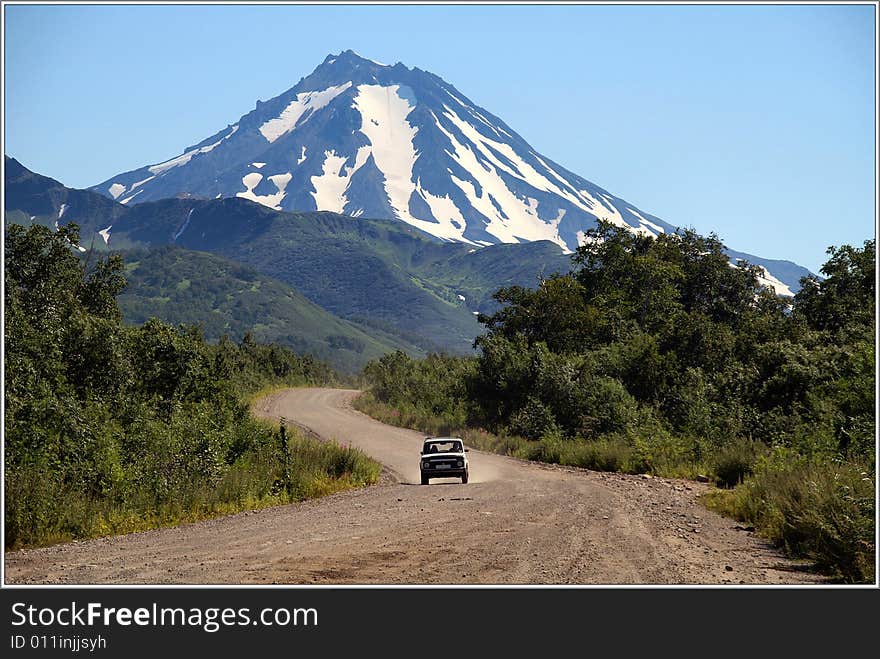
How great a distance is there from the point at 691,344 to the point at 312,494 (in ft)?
69.6

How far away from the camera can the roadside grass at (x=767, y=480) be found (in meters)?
11.9

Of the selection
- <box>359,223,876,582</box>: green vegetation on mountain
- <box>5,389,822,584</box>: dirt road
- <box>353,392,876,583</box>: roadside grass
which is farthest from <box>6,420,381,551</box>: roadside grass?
<box>359,223,876,582</box>: green vegetation on mountain

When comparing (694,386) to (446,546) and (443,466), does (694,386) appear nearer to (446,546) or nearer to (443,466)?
(443,466)

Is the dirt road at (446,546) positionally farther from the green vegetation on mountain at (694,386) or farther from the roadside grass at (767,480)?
the green vegetation on mountain at (694,386)

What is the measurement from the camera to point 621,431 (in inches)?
1341

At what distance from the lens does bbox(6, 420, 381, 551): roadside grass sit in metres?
14.2

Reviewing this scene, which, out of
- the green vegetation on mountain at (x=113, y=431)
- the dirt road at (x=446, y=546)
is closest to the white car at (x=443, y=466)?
the green vegetation on mountain at (x=113, y=431)

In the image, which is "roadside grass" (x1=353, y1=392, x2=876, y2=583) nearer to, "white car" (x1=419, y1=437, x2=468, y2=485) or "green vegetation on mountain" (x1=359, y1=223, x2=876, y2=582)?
"green vegetation on mountain" (x1=359, y1=223, x2=876, y2=582)

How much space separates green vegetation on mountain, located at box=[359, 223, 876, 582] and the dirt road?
127 cm

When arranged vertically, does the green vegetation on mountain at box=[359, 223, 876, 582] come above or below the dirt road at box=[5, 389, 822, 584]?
above

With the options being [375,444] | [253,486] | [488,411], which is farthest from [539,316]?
[253,486]

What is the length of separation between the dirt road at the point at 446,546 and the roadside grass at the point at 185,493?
1.99ft

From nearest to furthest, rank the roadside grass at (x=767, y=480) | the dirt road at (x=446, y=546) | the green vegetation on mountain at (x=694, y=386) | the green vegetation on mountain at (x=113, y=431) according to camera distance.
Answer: the dirt road at (x=446, y=546) < the roadside grass at (x=767, y=480) < the green vegetation on mountain at (x=113, y=431) < the green vegetation on mountain at (x=694, y=386)

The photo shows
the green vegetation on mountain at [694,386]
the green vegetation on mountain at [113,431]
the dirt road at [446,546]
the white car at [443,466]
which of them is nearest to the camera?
the dirt road at [446,546]
